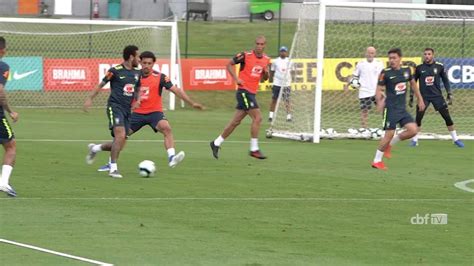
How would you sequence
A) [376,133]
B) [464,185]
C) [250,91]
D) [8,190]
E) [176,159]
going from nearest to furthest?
[8,190]
[464,185]
[176,159]
[250,91]
[376,133]

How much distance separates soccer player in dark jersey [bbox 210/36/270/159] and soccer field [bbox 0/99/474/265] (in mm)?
363

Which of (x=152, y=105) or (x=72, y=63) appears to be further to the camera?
(x=72, y=63)

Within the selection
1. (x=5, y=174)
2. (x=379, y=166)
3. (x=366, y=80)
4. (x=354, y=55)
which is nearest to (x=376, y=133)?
(x=366, y=80)

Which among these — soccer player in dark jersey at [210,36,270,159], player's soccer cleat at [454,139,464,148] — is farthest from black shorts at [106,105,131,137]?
player's soccer cleat at [454,139,464,148]

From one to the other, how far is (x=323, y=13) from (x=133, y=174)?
8.98 m

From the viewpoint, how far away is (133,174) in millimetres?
17484

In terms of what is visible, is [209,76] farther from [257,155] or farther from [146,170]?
[146,170]

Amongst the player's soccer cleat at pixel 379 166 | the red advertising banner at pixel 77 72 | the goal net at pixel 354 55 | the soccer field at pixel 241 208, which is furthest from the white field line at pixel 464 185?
the red advertising banner at pixel 77 72

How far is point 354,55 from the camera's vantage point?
34156 mm

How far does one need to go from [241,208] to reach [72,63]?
23.0 metres

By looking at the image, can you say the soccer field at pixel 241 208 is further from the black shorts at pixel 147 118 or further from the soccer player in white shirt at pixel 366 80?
the soccer player in white shirt at pixel 366 80

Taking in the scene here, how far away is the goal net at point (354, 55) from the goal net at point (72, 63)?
5820 mm

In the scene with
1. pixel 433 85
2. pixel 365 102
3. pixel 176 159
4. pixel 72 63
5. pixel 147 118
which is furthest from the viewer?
pixel 72 63

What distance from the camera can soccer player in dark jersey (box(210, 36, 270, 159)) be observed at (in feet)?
67.4
